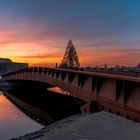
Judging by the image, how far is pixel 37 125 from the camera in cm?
2350

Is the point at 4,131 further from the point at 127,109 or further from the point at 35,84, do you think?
the point at 35,84

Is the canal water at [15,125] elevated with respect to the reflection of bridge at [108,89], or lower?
lower

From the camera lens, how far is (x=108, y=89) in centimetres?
2067

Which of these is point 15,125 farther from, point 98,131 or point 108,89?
point 98,131

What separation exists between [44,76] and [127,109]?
81.3ft

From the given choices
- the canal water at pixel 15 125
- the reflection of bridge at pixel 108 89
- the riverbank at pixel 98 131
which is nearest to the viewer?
the riverbank at pixel 98 131

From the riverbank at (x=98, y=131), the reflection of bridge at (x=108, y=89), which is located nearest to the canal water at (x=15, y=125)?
the reflection of bridge at (x=108, y=89)

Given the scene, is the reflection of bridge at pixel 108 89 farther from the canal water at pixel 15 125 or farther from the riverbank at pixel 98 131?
the canal water at pixel 15 125

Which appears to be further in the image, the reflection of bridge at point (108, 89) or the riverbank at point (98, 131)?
the reflection of bridge at point (108, 89)

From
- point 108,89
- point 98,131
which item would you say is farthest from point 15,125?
point 98,131

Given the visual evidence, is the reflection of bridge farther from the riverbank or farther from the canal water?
the canal water

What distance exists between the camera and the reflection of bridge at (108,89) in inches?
674

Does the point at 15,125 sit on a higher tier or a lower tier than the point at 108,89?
lower

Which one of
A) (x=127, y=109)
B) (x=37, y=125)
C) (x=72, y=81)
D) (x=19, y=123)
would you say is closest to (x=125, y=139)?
(x=127, y=109)
